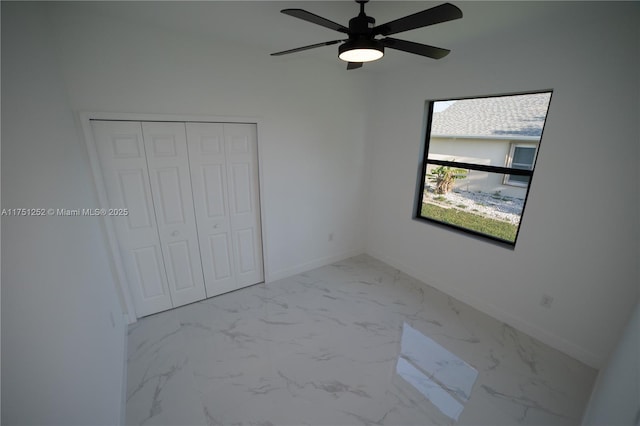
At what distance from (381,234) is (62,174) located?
11.6 feet

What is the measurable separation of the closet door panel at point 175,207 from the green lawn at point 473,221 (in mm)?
2909

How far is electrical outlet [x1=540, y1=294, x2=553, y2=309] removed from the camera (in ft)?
7.86

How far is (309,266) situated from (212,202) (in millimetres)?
1632

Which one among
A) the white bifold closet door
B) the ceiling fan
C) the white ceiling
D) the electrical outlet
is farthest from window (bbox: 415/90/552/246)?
the white bifold closet door

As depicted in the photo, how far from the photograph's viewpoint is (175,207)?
2.65 m

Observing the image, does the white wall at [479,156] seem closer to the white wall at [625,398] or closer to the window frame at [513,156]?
the window frame at [513,156]

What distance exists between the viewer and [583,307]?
222 centimetres

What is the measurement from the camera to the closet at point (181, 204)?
92.9 inches

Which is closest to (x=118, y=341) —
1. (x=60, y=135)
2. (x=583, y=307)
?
(x=60, y=135)

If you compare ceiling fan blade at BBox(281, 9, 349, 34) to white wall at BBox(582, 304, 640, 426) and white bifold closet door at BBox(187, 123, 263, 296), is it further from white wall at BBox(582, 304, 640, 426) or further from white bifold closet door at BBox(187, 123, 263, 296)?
white wall at BBox(582, 304, 640, 426)

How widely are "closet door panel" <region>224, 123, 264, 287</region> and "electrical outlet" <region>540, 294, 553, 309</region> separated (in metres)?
3.01

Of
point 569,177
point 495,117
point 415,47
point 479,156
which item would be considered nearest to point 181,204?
point 415,47

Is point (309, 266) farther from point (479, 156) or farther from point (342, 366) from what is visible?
point (479, 156)

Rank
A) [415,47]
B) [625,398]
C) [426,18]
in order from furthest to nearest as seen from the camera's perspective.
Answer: [415,47]
[426,18]
[625,398]
